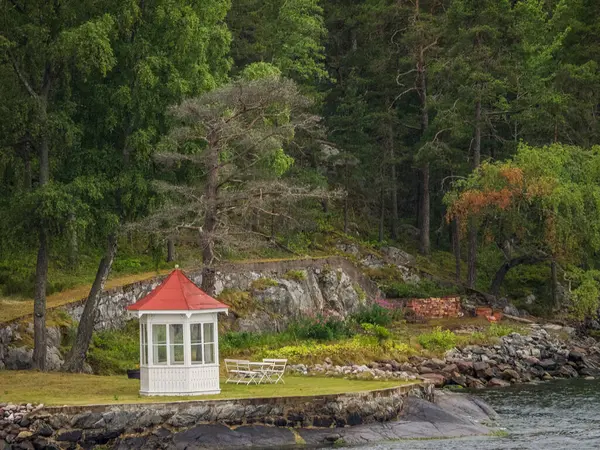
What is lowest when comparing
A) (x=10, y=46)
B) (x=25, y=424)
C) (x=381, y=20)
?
(x=25, y=424)

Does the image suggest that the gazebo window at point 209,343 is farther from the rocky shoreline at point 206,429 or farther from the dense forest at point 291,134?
the dense forest at point 291,134

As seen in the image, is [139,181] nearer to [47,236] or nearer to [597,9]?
[47,236]

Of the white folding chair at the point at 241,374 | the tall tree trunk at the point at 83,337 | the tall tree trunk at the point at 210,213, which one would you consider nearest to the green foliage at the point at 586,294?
the tall tree trunk at the point at 210,213

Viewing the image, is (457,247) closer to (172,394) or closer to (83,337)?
(83,337)

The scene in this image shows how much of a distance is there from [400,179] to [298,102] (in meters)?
37.9

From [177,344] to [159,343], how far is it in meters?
0.48

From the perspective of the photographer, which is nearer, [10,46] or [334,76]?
[10,46]

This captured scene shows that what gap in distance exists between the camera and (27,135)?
37.1 m

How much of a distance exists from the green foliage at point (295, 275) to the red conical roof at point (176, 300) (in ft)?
57.7

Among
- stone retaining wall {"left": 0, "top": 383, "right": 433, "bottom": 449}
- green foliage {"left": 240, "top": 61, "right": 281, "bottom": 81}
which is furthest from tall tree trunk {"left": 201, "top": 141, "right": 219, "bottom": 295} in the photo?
green foliage {"left": 240, "top": 61, "right": 281, "bottom": 81}

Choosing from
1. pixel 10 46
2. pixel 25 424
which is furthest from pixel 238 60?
pixel 25 424

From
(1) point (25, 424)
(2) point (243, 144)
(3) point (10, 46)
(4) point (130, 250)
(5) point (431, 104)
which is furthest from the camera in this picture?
(5) point (431, 104)

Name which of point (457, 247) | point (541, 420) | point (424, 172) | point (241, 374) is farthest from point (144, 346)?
point (424, 172)

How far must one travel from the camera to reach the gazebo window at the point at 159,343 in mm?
31938
